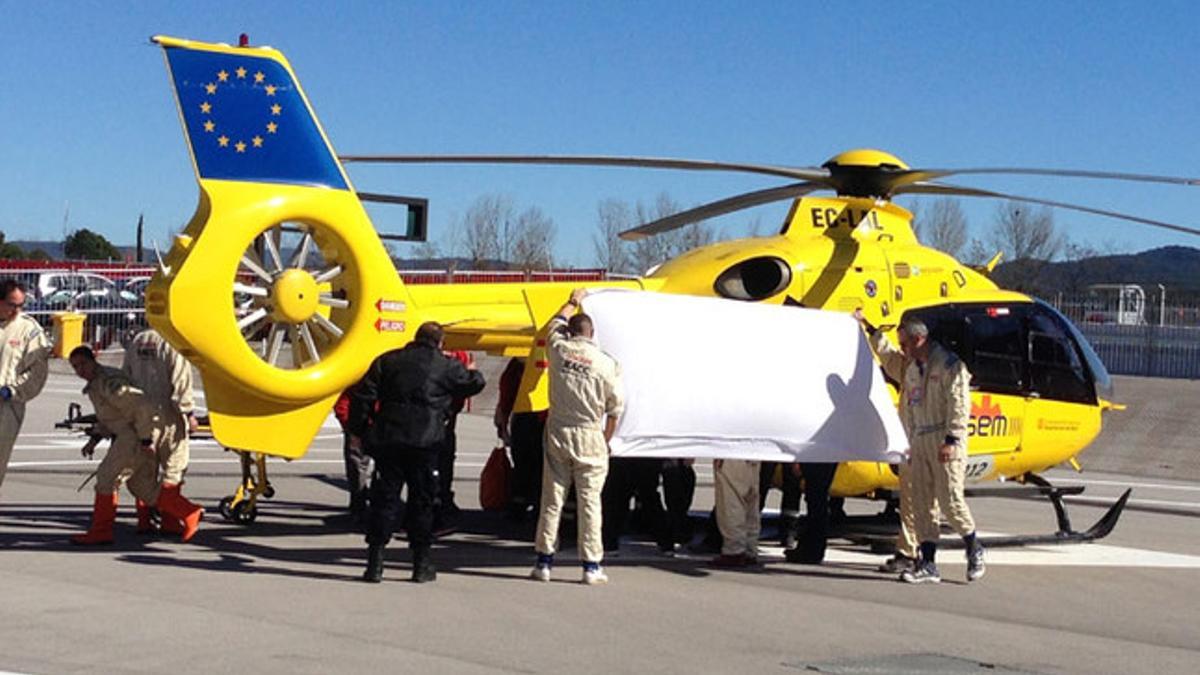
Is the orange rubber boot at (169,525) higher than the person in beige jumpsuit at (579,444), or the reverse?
the person in beige jumpsuit at (579,444)

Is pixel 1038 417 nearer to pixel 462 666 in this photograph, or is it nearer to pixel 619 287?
pixel 619 287

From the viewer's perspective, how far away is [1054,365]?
13.6m

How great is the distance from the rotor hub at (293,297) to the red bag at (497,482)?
331 centimetres

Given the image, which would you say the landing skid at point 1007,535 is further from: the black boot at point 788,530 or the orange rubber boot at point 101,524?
the orange rubber boot at point 101,524

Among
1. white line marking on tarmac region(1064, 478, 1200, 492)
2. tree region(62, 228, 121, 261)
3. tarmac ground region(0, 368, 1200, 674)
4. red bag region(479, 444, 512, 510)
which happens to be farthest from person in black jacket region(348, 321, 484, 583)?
tree region(62, 228, 121, 261)

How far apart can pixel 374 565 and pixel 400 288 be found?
2339 mm

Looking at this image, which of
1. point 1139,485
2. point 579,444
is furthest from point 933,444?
point 1139,485

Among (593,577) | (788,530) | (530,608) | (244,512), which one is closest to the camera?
(530,608)

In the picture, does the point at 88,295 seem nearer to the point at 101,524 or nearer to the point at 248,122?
the point at 101,524

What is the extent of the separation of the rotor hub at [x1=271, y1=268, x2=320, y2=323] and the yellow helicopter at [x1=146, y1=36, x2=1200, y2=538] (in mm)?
14

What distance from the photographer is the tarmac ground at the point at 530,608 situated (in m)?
7.82

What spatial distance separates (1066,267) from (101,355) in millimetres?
71942

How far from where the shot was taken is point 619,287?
481 inches

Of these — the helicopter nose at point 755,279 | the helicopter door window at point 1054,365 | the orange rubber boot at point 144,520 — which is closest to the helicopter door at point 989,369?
the helicopter door window at point 1054,365
